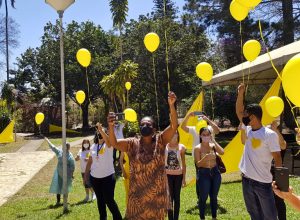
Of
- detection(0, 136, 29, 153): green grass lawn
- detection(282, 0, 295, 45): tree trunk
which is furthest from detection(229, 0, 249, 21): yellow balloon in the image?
detection(0, 136, 29, 153): green grass lawn

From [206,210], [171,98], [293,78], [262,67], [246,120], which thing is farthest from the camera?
[262,67]

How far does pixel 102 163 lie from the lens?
569 cm

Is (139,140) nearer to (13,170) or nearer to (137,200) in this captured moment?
(137,200)

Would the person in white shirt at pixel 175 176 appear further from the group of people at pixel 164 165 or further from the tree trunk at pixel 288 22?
the tree trunk at pixel 288 22

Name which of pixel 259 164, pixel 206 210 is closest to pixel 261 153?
pixel 259 164

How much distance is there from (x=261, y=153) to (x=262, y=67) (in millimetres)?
7129

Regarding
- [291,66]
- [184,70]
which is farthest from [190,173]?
[184,70]

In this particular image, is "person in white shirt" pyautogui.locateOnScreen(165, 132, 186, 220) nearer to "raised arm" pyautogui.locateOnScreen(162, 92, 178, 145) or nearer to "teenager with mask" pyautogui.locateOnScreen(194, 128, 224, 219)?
"teenager with mask" pyautogui.locateOnScreen(194, 128, 224, 219)

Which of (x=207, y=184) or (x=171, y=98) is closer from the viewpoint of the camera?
(x=171, y=98)

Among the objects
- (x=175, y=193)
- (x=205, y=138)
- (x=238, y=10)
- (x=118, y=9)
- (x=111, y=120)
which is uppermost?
(x=118, y=9)

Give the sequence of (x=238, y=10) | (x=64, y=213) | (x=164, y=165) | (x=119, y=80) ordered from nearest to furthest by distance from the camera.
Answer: (x=164, y=165)
(x=238, y=10)
(x=64, y=213)
(x=119, y=80)

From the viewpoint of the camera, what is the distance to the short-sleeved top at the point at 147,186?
3.78 metres

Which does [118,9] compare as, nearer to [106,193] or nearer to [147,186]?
[106,193]

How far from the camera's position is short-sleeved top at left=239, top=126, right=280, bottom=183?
4180 millimetres
